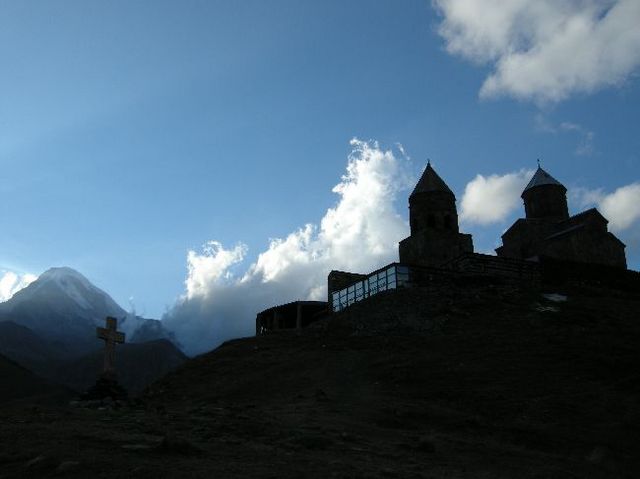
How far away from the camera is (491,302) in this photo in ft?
86.9

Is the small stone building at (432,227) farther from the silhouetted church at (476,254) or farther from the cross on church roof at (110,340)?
the cross on church roof at (110,340)

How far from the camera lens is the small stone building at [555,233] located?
4062 centimetres

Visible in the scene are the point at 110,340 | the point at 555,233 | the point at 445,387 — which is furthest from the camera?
the point at 555,233

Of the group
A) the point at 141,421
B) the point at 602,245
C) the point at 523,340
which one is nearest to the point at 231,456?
the point at 141,421

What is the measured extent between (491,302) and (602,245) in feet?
63.8

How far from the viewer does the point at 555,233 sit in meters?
42.9

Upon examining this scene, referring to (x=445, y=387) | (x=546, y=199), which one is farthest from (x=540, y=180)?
(x=445, y=387)

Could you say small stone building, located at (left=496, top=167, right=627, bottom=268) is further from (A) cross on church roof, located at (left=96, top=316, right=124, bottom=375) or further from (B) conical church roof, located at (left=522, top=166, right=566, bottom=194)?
(A) cross on church roof, located at (left=96, top=316, right=124, bottom=375)

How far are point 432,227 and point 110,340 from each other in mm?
29018

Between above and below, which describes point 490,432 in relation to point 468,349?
below

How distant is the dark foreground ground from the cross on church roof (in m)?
1.73

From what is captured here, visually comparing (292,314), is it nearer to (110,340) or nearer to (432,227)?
(432,227)

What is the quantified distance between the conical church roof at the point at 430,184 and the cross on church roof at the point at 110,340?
29.6 meters

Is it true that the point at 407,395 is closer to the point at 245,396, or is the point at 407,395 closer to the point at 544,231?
the point at 245,396
